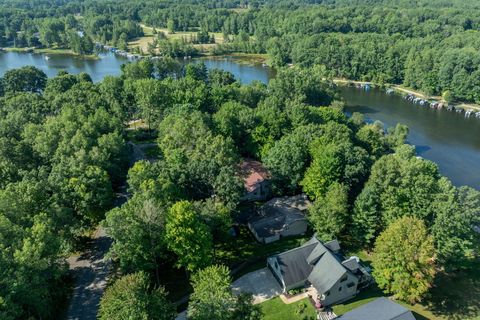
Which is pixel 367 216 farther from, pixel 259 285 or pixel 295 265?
pixel 259 285

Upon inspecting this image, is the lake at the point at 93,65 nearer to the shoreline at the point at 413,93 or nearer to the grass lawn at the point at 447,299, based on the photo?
the shoreline at the point at 413,93

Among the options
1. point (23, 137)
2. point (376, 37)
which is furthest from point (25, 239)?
point (376, 37)

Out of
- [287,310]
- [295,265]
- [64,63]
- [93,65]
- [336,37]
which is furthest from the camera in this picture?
[64,63]

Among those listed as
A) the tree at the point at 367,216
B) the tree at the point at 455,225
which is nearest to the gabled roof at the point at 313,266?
the tree at the point at 367,216

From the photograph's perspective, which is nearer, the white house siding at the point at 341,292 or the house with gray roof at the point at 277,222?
the white house siding at the point at 341,292

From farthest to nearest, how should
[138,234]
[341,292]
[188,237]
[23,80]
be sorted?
[23,80], [341,292], [138,234], [188,237]

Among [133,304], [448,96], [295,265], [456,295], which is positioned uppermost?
[133,304]

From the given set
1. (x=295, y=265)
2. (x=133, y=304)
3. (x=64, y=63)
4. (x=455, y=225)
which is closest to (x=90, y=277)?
(x=133, y=304)
